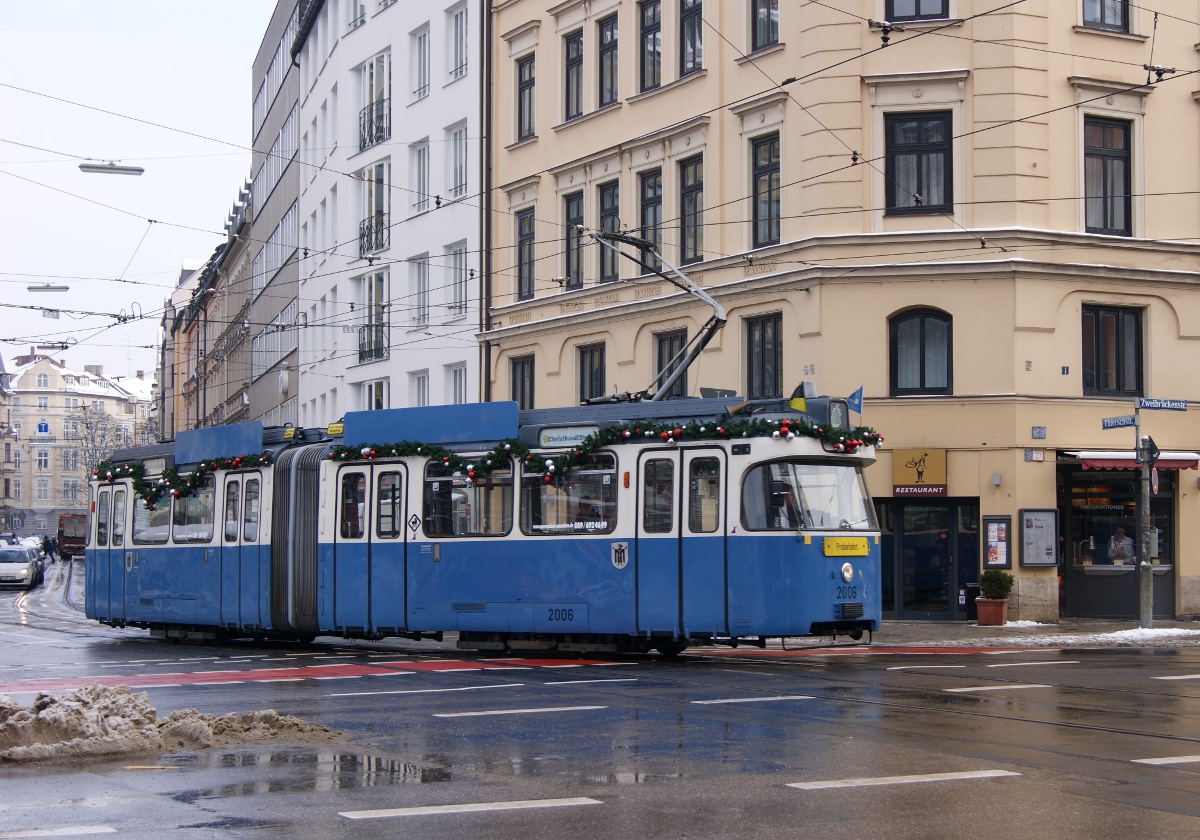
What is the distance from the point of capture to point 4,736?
10.5 metres

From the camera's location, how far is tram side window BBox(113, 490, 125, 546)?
26531mm

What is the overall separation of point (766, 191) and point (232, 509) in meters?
11.7

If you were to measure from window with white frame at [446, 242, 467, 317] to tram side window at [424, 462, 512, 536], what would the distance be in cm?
1937

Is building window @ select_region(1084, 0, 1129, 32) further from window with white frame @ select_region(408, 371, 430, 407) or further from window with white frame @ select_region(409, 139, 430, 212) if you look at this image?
window with white frame @ select_region(408, 371, 430, 407)

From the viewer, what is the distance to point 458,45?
40750 mm

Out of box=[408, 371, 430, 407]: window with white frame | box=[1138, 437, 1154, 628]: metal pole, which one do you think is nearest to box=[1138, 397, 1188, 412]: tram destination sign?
box=[1138, 437, 1154, 628]: metal pole

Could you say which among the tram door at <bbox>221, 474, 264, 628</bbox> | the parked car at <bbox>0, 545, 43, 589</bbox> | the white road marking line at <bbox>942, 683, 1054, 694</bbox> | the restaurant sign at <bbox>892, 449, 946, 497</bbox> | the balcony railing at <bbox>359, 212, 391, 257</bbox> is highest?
the balcony railing at <bbox>359, 212, 391, 257</bbox>

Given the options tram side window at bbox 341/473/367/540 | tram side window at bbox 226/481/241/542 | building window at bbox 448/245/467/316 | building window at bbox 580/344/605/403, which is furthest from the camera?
building window at bbox 448/245/467/316

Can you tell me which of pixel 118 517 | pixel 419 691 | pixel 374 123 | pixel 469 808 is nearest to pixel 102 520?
pixel 118 517

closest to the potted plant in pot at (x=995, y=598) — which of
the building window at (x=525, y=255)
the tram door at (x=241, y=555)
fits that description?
the tram door at (x=241, y=555)

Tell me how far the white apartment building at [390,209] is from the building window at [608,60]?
17.9 ft

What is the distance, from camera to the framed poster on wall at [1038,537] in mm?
26828

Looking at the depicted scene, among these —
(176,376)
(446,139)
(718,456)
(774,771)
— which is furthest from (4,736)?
(176,376)

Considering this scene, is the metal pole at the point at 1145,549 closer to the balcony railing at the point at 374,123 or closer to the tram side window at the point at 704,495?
the tram side window at the point at 704,495
